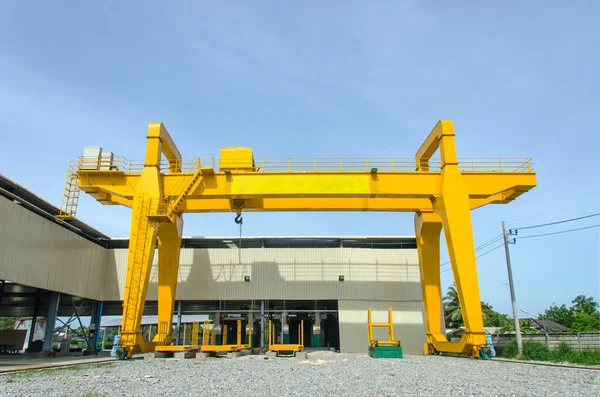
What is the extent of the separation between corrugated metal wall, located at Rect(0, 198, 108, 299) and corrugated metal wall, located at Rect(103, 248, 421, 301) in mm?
2120

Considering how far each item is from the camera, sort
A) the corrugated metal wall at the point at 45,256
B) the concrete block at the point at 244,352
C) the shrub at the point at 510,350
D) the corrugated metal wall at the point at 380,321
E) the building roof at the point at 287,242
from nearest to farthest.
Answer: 1. the corrugated metal wall at the point at 45,256
2. the concrete block at the point at 244,352
3. the shrub at the point at 510,350
4. the corrugated metal wall at the point at 380,321
5. the building roof at the point at 287,242

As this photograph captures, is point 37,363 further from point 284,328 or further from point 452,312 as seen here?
point 452,312

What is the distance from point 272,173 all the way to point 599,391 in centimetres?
1328

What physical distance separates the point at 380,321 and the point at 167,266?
39.7ft

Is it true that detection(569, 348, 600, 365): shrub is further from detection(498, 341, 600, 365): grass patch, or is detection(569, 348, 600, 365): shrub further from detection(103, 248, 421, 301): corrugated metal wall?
detection(103, 248, 421, 301): corrugated metal wall

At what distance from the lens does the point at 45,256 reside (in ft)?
60.5

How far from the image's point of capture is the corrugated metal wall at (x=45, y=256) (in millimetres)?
15711

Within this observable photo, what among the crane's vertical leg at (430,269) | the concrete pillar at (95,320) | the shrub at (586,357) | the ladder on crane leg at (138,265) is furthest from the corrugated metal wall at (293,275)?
the shrub at (586,357)

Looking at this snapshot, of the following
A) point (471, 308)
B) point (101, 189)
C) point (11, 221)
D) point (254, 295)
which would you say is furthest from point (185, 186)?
point (471, 308)

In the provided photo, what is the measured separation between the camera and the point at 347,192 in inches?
722

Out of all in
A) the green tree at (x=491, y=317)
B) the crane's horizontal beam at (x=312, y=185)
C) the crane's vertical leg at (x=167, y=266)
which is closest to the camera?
the crane's horizontal beam at (x=312, y=185)

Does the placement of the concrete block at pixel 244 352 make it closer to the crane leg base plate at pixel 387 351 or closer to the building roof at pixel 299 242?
the crane leg base plate at pixel 387 351

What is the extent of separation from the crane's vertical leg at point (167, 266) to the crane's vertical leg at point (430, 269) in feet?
40.3

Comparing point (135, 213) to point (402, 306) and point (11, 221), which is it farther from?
point (402, 306)
